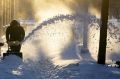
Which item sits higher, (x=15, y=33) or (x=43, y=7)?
(x=43, y=7)

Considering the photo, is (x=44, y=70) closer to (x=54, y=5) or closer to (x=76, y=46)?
(x=76, y=46)

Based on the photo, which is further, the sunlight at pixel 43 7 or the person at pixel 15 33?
the sunlight at pixel 43 7

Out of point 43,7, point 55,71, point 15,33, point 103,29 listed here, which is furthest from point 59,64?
point 43,7

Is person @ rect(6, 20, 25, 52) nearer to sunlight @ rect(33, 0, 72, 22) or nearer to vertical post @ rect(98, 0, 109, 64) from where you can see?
vertical post @ rect(98, 0, 109, 64)

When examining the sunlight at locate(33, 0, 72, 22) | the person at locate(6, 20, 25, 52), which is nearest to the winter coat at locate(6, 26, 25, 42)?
the person at locate(6, 20, 25, 52)

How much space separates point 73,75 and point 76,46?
9790 millimetres

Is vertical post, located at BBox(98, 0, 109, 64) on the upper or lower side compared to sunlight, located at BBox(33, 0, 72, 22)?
lower

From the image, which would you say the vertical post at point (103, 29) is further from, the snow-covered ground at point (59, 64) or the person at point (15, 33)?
the person at point (15, 33)

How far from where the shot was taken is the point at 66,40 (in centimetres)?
2409

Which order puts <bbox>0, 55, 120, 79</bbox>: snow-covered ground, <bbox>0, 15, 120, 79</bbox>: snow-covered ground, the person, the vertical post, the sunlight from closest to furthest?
1. <bbox>0, 55, 120, 79</bbox>: snow-covered ground
2. <bbox>0, 15, 120, 79</bbox>: snow-covered ground
3. the vertical post
4. the person
5. the sunlight

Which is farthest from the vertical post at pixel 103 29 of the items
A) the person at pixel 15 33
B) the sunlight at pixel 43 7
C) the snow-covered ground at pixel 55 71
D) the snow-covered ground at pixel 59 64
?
the sunlight at pixel 43 7

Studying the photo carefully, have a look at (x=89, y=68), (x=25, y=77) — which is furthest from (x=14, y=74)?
(x=89, y=68)

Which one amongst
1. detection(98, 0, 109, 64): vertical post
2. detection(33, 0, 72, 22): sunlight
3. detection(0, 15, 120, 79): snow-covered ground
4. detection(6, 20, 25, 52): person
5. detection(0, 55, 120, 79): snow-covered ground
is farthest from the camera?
detection(33, 0, 72, 22): sunlight

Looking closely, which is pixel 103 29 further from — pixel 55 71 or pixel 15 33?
pixel 15 33
